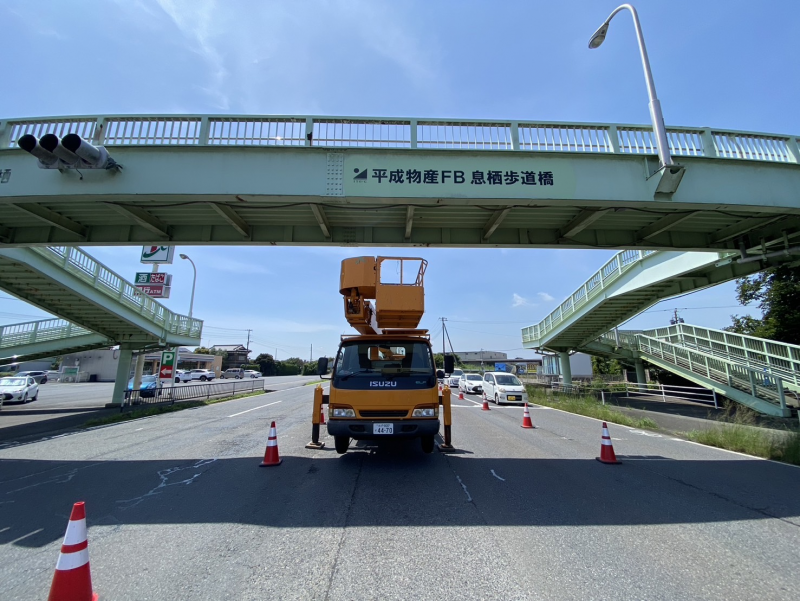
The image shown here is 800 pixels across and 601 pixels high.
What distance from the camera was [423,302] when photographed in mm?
7551

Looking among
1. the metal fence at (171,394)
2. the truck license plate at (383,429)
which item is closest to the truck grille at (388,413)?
the truck license plate at (383,429)

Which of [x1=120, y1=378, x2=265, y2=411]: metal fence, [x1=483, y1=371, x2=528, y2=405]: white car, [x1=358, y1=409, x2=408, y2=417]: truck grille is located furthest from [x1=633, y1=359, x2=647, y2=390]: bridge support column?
[x1=120, y1=378, x2=265, y2=411]: metal fence

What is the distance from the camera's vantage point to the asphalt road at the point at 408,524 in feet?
10.1

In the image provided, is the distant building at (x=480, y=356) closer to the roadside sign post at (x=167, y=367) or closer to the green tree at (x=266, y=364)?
the green tree at (x=266, y=364)

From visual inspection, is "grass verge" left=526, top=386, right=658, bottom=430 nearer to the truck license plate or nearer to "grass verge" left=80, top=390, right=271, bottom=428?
the truck license plate

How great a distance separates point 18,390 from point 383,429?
2528 cm

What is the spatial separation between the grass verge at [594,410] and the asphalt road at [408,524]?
3865mm

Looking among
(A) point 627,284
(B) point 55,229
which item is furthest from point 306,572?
(A) point 627,284

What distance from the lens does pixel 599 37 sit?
9.75 meters

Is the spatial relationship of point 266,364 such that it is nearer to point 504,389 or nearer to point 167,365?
point 167,365

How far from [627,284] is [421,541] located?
1681 cm

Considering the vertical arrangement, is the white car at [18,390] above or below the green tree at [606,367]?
below

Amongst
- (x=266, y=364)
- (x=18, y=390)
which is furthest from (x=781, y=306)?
(x=266, y=364)

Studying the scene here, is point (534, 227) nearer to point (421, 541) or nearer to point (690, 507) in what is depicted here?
point (690, 507)
